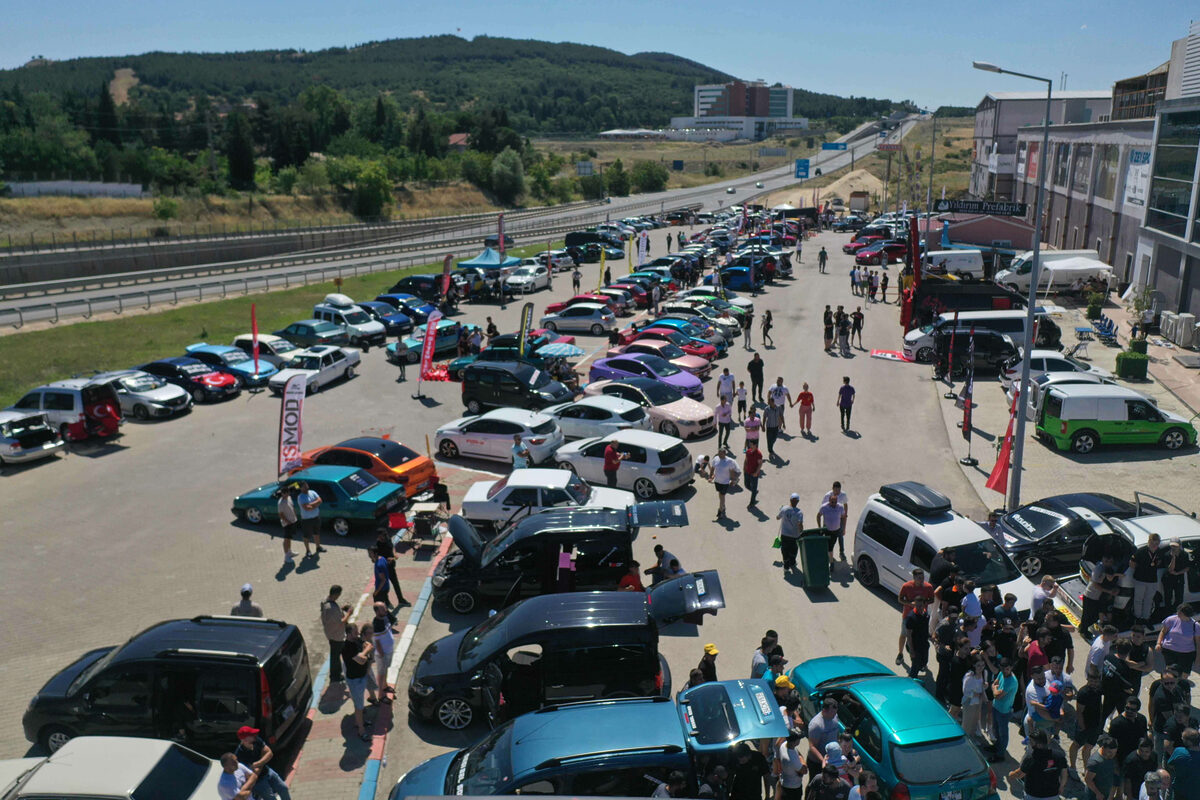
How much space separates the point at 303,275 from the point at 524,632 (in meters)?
49.5

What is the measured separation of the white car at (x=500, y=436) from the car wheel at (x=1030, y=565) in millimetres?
10183

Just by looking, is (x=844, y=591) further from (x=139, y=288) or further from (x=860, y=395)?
(x=139, y=288)

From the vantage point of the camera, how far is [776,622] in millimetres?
13305

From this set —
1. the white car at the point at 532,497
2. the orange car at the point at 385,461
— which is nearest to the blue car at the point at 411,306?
the orange car at the point at 385,461

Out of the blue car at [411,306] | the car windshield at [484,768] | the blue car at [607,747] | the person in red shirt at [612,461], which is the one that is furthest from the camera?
the blue car at [411,306]

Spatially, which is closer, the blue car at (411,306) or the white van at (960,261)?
the blue car at (411,306)

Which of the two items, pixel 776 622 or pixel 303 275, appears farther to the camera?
pixel 303 275

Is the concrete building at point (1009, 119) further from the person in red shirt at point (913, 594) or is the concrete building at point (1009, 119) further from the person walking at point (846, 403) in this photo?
Answer: the person in red shirt at point (913, 594)

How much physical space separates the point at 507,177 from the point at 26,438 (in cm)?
Answer: 9433

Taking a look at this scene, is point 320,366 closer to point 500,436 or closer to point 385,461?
point 500,436

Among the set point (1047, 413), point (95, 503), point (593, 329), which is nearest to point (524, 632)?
point (95, 503)

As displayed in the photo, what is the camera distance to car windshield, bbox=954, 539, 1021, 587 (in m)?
13.1

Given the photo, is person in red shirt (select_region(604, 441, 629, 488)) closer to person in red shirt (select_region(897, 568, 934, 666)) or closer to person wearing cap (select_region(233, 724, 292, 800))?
person in red shirt (select_region(897, 568, 934, 666))

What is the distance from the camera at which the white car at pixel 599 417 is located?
843 inches
